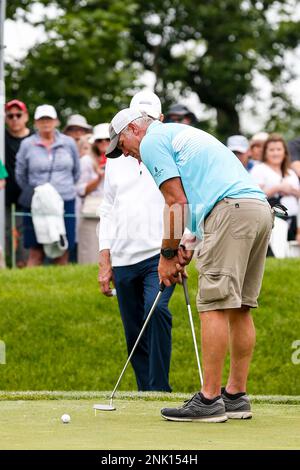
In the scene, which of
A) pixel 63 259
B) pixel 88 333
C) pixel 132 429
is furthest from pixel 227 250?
pixel 63 259

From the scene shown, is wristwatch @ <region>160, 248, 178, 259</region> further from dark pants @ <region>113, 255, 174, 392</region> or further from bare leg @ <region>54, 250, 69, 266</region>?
bare leg @ <region>54, 250, 69, 266</region>

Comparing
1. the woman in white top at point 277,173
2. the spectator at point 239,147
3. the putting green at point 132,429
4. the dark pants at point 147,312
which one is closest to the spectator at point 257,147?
the spectator at point 239,147

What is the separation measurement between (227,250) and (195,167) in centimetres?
53

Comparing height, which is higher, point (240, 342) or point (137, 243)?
point (137, 243)

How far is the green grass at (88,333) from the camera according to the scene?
14.0 meters

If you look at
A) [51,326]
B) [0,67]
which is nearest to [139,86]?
[0,67]

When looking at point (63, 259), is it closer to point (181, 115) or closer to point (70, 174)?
point (70, 174)

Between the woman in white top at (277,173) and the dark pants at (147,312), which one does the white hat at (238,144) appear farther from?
the dark pants at (147,312)

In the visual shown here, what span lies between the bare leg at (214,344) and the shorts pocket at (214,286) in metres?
0.10

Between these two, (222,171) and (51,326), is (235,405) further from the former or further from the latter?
(51,326)

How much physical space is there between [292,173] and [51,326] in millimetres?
3460

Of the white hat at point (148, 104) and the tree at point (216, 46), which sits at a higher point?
the tree at point (216, 46)

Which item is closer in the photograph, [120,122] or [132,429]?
[132,429]

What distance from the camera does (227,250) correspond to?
8117 mm
